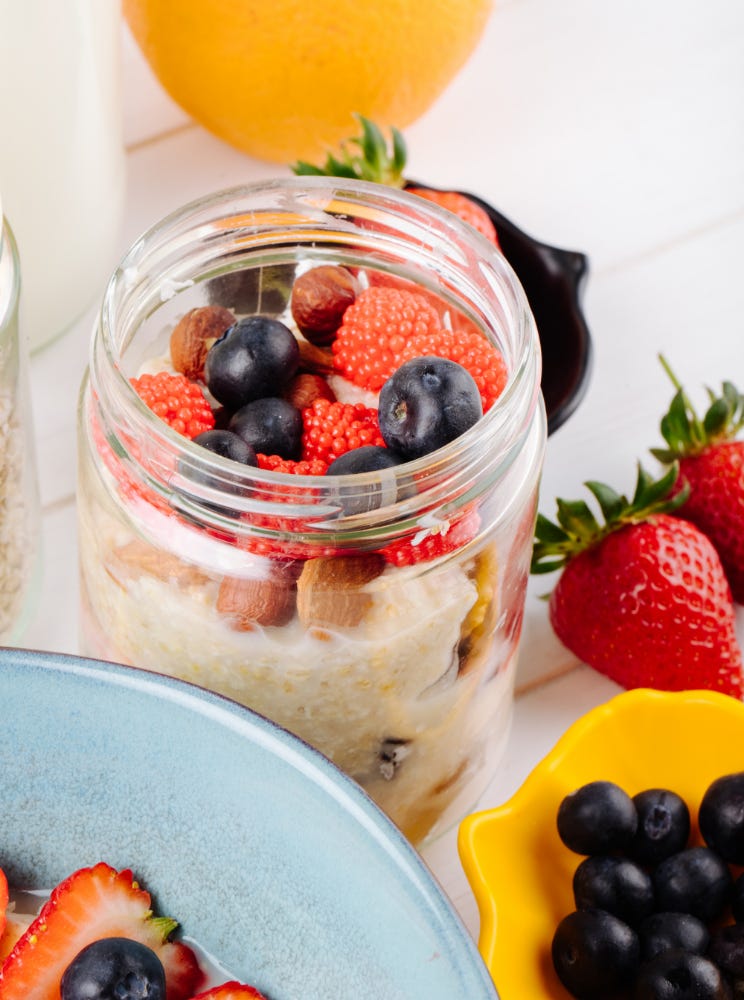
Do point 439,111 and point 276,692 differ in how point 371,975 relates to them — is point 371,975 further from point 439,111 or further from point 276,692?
point 439,111

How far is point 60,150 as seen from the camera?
3.27 feet

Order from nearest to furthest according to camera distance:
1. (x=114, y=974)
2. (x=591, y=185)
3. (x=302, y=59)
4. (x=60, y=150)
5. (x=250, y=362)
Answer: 1. (x=114, y=974)
2. (x=250, y=362)
3. (x=60, y=150)
4. (x=302, y=59)
5. (x=591, y=185)

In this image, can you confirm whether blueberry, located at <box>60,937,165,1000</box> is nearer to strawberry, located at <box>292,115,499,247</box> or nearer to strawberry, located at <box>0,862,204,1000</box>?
strawberry, located at <box>0,862,204,1000</box>

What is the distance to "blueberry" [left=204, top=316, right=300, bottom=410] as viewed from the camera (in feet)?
2.57

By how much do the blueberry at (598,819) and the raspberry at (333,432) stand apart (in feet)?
0.79

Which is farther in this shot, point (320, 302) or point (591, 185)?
point (591, 185)

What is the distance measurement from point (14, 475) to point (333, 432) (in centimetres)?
23

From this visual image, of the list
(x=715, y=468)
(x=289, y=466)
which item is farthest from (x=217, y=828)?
(x=715, y=468)

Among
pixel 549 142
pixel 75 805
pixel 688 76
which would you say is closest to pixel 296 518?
pixel 75 805

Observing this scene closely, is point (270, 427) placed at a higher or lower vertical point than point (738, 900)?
higher

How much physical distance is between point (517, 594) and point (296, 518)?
0.67 feet

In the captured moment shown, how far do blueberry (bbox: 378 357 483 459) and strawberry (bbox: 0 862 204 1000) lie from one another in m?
0.26

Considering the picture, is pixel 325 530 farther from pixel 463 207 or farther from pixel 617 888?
pixel 463 207

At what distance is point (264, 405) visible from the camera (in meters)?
0.77
